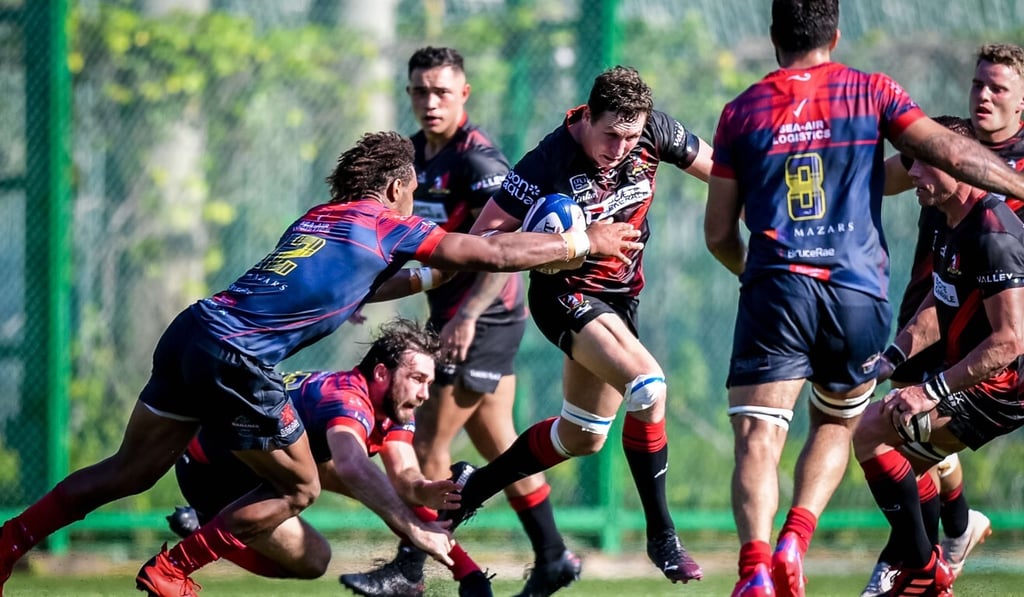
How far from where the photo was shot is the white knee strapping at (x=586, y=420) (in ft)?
17.9

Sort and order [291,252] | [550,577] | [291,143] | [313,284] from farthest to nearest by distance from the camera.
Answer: [291,143]
[550,577]
[291,252]
[313,284]

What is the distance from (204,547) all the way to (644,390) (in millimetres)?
1750

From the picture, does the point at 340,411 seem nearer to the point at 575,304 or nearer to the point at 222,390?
the point at 222,390

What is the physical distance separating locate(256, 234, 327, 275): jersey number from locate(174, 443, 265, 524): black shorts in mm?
1100

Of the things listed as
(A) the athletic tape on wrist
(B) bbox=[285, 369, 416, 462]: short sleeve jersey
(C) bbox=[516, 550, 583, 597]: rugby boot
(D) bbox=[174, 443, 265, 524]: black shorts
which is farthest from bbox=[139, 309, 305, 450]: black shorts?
(A) the athletic tape on wrist

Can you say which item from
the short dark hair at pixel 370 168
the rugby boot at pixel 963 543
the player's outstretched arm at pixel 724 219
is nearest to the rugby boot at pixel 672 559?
the player's outstretched arm at pixel 724 219

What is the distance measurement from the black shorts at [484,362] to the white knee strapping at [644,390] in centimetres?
146

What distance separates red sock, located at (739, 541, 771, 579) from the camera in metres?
4.40

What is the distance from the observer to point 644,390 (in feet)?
16.5

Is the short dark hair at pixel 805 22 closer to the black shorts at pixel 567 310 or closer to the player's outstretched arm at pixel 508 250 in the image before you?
the player's outstretched arm at pixel 508 250

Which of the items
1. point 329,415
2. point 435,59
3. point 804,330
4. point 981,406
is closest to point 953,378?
point 981,406

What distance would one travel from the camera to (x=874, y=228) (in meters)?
4.67

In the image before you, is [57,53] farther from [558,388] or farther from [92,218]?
[558,388]

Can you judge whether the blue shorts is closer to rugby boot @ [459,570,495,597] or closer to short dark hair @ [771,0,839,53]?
short dark hair @ [771,0,839,53]
